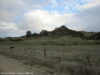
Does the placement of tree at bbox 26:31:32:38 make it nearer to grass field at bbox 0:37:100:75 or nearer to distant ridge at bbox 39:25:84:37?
distant ridge at bbox 39:25:84:37

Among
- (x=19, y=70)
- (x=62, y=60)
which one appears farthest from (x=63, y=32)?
(x=19, y=70)

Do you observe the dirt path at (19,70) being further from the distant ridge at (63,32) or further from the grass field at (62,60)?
the distant ridge at (63,32)

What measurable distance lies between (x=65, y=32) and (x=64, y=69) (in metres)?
151

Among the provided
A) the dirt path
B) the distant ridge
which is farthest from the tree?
the dirt path

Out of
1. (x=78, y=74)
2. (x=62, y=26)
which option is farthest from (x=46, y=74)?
(x=62, y=26)

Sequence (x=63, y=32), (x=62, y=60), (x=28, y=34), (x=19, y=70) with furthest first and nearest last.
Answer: (x=28, y=34) < (x=63, y=32) < (x=62, y=60) < (x=19, y=70)

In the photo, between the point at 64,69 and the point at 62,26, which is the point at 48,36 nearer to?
the point at 62,26

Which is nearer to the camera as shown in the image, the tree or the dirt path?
the dirt path

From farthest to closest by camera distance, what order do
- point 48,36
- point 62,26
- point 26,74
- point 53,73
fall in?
1. point 62,26
2. point 48,36
3. point 53,73
4. point 26,74

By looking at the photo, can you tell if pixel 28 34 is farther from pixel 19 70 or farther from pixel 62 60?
pixel 19 70

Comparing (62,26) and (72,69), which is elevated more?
(62,26)

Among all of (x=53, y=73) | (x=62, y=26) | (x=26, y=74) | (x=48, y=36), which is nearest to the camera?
(x=26, y=74)

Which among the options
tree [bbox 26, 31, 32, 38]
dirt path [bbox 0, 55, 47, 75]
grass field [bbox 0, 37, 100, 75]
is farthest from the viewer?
tree [bbox 26, 31, 32, 38]

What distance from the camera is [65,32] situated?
16275 centimetres
